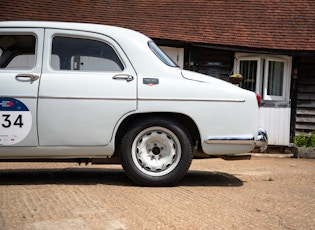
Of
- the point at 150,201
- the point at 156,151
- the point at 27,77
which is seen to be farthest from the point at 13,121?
the point at 150,201

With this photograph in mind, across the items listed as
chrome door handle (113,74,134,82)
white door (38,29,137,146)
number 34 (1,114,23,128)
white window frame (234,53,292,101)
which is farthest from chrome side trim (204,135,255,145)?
white window frame (234,53,292,101)

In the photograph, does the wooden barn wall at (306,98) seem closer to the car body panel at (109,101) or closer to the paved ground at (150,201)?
the paved ground at (150,201)

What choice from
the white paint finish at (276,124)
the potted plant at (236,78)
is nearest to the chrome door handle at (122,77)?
the potted plant at (236,78)

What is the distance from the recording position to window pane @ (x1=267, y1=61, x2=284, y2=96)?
12.5 m

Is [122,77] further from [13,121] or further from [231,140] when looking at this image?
[231,140]

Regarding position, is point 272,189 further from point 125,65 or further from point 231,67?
point 231,67

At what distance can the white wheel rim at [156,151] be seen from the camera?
5520mm

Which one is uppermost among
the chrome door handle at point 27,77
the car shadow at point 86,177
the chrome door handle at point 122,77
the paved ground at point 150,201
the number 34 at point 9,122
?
the chrome door handle at point 122,77

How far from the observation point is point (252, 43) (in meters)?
11.9

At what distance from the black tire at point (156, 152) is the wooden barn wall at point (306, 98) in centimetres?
742

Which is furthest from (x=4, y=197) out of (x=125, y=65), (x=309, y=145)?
(x=309, y=145)

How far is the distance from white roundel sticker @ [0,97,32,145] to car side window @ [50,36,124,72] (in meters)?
0.62

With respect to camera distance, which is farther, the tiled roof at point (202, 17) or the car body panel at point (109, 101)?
the tiled roof at point (202, 17)

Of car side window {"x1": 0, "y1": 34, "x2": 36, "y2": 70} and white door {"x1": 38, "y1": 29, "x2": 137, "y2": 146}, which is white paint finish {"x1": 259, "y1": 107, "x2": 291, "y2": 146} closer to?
white door {"x1": 38, "y1": 29, "x2": 137, "y2": 146}
